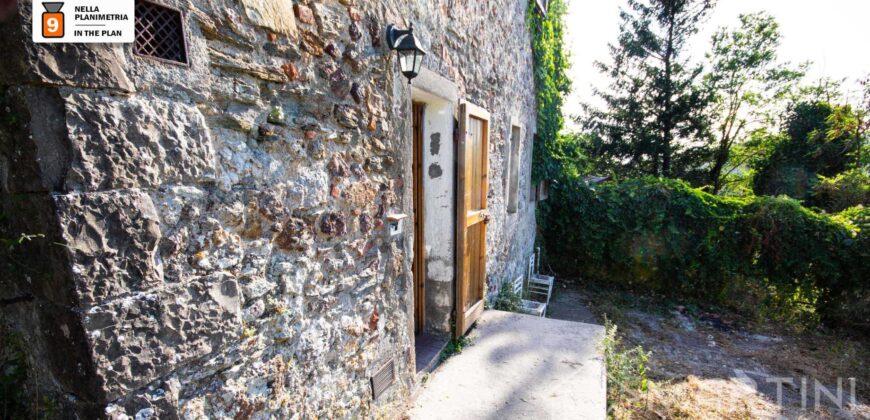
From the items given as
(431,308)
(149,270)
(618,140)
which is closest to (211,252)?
(149,270)

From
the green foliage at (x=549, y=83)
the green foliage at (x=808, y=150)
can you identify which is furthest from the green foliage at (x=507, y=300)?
the green foliage at (x=808, y=150)

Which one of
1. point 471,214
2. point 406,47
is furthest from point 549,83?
point 406,47

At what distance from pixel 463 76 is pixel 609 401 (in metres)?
2.89

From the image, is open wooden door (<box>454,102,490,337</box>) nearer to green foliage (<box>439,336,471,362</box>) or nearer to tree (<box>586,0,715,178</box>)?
green foliage (<box>439,336,471,362</box>)

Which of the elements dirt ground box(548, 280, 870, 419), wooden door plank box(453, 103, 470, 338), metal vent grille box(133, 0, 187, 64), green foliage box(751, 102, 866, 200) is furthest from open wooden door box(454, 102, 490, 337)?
green foliage box(751, 102, 866, 200)

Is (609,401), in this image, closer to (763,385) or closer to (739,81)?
(763,385)

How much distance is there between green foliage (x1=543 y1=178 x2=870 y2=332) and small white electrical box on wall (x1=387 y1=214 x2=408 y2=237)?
5926 mm

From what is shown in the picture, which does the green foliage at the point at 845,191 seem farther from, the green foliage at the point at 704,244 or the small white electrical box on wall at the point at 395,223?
the small white electrical box on wall at the point at 395,223

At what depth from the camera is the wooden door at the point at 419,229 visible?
3.06m

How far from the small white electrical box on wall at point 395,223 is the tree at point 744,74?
1332cm

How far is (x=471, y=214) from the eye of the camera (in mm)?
3314

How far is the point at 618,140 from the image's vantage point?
12289mm

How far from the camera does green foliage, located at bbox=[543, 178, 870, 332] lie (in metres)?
5.92

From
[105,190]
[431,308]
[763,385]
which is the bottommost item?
[763,385]
